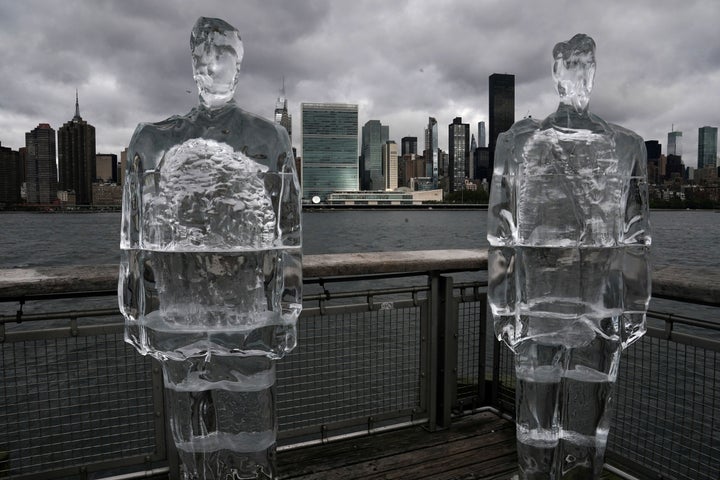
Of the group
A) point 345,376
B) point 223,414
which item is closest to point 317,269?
point 345,376

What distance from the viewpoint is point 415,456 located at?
3455mm

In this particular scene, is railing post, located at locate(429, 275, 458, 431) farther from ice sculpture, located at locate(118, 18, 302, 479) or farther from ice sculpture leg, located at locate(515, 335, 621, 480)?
ice sculpture, located at locate(118, 18, 302, 479)

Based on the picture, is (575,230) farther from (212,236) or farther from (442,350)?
(442,350)

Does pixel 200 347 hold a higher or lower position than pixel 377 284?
higher

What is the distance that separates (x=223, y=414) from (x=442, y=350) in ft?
6.28

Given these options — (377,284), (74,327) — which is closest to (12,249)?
(377,284)

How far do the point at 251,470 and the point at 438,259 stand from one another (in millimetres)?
1776

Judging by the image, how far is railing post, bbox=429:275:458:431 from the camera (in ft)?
12.2

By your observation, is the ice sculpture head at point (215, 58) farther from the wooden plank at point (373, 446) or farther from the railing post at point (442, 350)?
the wooden plank at point (373, 446)

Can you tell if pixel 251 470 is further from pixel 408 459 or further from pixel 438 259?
pixel 438 259

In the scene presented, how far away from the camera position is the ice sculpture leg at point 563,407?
2521 mm

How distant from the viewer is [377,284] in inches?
441

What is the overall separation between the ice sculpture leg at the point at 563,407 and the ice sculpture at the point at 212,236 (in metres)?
1.18

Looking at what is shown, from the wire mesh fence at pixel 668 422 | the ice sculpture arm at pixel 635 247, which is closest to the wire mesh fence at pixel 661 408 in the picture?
the wire mesh fence at pixel 668 422
